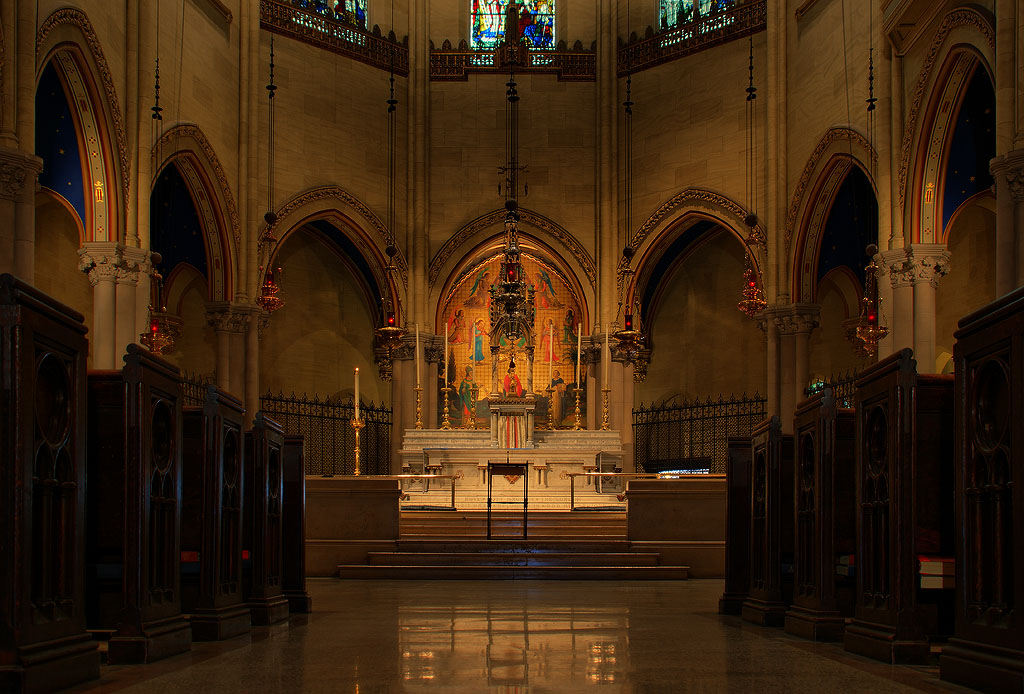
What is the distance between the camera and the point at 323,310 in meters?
22.6

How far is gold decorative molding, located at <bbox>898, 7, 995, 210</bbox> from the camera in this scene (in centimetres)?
1295

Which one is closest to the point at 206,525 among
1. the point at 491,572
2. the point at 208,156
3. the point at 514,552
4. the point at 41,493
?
the point at 41,493

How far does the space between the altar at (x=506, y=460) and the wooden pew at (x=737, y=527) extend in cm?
892

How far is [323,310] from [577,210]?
5.53 m

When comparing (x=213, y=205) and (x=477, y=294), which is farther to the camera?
(x=477, y=294)

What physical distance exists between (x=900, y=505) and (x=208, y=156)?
50.2 feet

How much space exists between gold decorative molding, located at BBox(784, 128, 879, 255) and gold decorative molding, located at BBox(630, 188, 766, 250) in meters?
0.52

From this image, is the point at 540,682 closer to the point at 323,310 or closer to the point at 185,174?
the point at 185,174

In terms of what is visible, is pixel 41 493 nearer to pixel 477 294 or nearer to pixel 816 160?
pixel 816 160

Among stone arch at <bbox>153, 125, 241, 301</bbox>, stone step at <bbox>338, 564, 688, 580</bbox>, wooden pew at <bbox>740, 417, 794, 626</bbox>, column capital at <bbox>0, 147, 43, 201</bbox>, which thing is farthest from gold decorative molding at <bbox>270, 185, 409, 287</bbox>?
wooden pew at <bbox>740, 417, 794, 626</bbox>

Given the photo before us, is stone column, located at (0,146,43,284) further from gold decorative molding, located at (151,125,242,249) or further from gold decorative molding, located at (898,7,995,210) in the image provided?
gold decorative molding, located at (898,7,995,210)

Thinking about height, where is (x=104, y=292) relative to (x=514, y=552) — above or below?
above

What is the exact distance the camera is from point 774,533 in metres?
6.78

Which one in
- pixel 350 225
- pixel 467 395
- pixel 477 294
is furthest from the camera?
pixel 477 294
